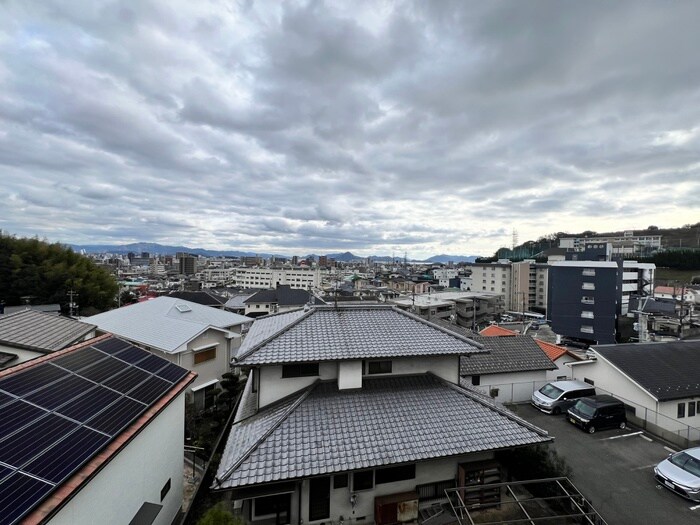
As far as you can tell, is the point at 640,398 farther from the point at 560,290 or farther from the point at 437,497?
the point at 560,290

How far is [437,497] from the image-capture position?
29.6ft

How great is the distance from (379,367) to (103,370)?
7.36 metres

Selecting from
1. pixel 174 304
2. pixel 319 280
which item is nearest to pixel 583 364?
pixel 174 304

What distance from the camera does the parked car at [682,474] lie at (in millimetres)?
9664

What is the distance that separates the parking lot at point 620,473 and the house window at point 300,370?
885cm

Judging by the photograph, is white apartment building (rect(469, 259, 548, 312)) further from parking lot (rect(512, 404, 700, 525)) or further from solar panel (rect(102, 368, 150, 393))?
solar panel (rect(102, 368, 150, 393))

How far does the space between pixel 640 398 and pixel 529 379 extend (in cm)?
451

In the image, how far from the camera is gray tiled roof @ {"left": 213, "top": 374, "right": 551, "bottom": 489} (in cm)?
753

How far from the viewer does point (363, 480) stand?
335 inches

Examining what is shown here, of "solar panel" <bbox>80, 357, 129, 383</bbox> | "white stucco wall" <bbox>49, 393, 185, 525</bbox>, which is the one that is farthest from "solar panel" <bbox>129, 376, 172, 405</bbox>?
"solar panel" <bbox>80, 357, 129, 383</bbox>

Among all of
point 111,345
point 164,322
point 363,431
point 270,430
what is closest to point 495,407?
point 363,431

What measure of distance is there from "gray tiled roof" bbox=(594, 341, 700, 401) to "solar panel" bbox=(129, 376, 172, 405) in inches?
747

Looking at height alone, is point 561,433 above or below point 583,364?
below

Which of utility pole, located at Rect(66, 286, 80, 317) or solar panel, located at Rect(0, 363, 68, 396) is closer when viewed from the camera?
solar panel, located at Rect(0, 363, 68, 396)
